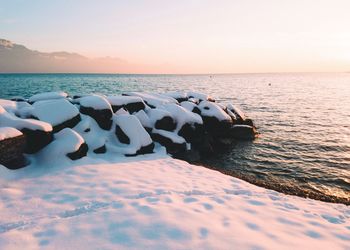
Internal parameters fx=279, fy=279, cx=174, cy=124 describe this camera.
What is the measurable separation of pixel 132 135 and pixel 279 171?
592cm

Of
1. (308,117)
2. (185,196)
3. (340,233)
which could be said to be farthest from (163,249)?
(308,117)

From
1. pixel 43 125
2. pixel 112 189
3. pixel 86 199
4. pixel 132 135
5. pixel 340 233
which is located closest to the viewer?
pixel 340 233

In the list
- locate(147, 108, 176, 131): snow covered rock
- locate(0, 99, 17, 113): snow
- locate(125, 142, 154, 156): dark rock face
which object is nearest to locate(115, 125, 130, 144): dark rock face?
locate(125, 142, 154, 156): dark rock face

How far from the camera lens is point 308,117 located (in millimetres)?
24453

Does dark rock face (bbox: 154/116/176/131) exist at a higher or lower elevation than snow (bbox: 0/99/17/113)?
lower

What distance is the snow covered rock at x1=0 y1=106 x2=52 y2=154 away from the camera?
864 centimetres

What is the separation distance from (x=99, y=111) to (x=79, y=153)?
9.34ft

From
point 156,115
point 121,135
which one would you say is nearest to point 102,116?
point 121,135

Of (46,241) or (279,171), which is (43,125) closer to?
(46,241)

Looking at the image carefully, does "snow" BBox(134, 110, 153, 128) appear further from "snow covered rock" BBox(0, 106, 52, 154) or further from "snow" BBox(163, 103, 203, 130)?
"snow covered rock" BBox(0, 106, 52, 154)

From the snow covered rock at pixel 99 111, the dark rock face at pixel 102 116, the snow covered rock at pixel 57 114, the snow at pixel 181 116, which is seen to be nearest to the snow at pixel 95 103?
the snow covered rock at pixel 99 111

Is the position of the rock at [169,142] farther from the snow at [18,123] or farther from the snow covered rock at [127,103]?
the snow at [18,123]

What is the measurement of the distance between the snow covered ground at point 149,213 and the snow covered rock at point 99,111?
9.82ft

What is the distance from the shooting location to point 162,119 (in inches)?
495
